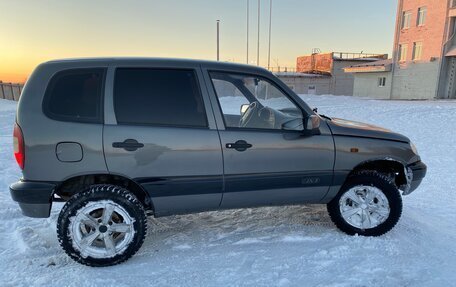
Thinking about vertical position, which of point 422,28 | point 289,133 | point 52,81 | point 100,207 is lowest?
point 100,207

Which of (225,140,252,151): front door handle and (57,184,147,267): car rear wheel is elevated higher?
(225,140,252,151): front door handle

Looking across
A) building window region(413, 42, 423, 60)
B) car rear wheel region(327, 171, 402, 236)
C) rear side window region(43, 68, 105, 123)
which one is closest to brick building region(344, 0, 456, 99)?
building window region(413, 42, 423, 60)

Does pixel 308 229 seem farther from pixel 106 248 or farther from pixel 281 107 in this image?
pixel 106 248

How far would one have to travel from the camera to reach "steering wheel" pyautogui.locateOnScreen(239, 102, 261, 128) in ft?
11.9

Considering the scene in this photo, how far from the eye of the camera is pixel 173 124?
331cm

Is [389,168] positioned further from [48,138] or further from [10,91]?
[10,91]

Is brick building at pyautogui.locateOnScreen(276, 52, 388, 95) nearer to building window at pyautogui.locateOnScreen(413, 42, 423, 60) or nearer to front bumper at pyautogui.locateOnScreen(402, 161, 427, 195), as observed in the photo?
building window at pyautogui.locateOnScreen(413, 42, 423, 60)

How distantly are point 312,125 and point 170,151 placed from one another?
1.45 m

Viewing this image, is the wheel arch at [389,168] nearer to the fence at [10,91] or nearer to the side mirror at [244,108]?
the side mirror at [244,108]

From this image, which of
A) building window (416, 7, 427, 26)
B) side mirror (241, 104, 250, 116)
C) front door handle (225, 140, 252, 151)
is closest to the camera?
front door handle (225, 140, 252, 151)

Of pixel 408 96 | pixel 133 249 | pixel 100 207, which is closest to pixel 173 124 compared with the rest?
pixel 100 207

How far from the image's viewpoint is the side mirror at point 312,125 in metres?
3.48

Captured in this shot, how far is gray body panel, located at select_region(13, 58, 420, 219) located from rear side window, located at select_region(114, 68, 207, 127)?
0.21ft

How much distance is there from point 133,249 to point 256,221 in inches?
63.5
